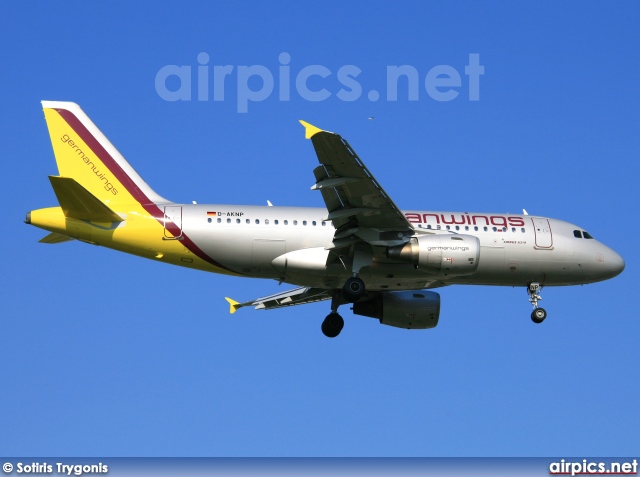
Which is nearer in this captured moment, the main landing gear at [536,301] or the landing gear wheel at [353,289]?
the landing gear wheel at [353,289]

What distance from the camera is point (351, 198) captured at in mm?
41406

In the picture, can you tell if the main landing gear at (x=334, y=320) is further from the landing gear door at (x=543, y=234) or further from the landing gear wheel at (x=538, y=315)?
the landing gear door at (x=543, y=234)

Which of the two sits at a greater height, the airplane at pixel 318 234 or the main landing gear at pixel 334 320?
the airplane at pixel 318 234

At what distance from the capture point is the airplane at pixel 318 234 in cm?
4184

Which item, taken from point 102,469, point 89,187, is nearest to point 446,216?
point 89,187

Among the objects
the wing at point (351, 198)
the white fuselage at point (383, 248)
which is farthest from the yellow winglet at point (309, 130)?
the white fuselage at point (383, 248)

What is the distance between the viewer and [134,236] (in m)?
42.5

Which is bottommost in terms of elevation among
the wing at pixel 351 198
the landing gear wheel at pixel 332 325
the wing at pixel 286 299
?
the landing gear wheel at pixel 332 325

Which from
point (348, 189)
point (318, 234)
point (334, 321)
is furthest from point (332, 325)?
point (348, 189)

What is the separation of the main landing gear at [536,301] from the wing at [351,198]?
591cm

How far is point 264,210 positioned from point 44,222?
24.4ft

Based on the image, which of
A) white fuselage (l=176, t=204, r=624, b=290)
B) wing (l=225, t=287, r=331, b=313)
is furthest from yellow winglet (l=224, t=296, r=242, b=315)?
white fuselage (l=176, t=204, r=624, b=290)

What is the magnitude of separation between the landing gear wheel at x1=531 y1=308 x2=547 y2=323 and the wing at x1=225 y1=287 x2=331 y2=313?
770cm

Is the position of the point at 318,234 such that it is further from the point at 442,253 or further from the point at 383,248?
the point at 442,253
